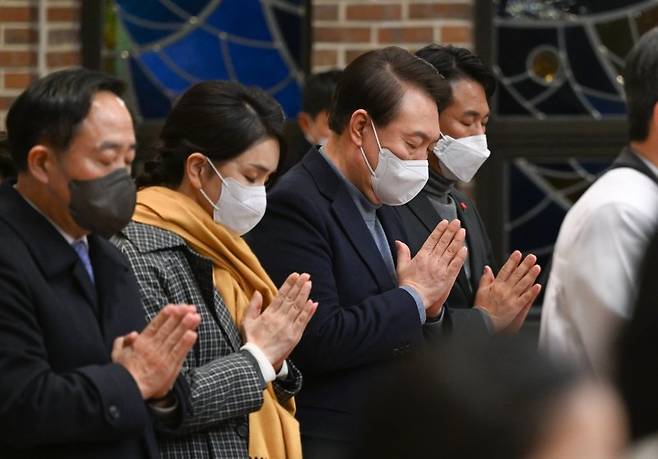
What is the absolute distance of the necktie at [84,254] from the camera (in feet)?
10.4

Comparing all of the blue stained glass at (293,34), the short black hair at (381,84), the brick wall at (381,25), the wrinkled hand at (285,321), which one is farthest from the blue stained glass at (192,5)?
the wrinkled hand at (285,321)

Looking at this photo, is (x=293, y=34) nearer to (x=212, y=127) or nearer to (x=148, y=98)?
(x=148, y=98)

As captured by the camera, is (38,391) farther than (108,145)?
No

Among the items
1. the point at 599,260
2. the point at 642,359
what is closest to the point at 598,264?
the point at 599,260

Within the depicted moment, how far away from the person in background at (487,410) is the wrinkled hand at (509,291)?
8.28 feet

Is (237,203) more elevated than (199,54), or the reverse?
(199,54)

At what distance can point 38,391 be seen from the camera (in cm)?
295

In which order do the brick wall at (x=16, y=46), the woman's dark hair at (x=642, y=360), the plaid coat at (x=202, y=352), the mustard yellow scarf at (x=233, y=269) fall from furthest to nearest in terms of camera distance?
the brick wall at (x=16, y=46) < the mustard yellow scarf at (x=233, y=269) < the plaid coat at (x=202, y=352) < the woman's dark hair at (x=642, y=360)

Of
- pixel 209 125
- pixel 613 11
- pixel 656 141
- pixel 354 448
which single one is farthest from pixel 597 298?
pixel 613 11

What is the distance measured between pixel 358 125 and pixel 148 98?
241 cm

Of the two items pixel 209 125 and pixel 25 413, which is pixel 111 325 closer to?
pixel 25 413

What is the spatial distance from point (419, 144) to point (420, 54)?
68 cm

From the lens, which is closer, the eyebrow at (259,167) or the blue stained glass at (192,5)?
the eyebrow at (259,167)

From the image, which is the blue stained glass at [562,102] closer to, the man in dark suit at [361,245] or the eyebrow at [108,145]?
the man in dark suit at [361,245]
